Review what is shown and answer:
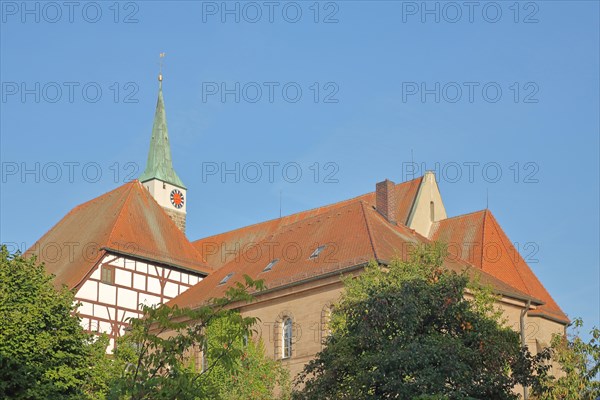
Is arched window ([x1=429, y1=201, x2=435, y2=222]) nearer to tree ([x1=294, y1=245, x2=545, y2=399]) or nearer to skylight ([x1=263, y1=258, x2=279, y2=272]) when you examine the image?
skylight ([x1=263, y1=258, x2=279, y2=272])

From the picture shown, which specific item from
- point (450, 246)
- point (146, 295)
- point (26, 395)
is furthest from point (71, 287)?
point (26, 395)

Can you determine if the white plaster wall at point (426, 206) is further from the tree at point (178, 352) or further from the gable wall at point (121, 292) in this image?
the tree at point (178, 352)

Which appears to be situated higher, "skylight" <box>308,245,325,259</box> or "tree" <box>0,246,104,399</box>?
"skylight" <box>308,245,325,259</box>

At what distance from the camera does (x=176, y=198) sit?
2623 inches

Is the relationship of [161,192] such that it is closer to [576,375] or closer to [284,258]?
[284,258]

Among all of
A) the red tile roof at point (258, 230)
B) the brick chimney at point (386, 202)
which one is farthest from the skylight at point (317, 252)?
the red tile roof at point (258, 230)

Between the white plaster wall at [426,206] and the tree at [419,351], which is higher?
the white plaster wall at [426,206]

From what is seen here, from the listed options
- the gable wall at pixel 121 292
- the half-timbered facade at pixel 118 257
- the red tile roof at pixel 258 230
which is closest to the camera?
the gable wall at pixel 121 292

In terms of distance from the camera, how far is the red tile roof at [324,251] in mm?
36747

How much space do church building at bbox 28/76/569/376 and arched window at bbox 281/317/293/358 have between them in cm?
5

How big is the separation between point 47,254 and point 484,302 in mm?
27312

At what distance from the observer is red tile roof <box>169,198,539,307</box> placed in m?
36.7

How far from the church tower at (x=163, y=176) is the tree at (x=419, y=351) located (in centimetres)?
4274

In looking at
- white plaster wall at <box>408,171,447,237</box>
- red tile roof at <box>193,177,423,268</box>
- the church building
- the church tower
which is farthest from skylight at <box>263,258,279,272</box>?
the church tower
